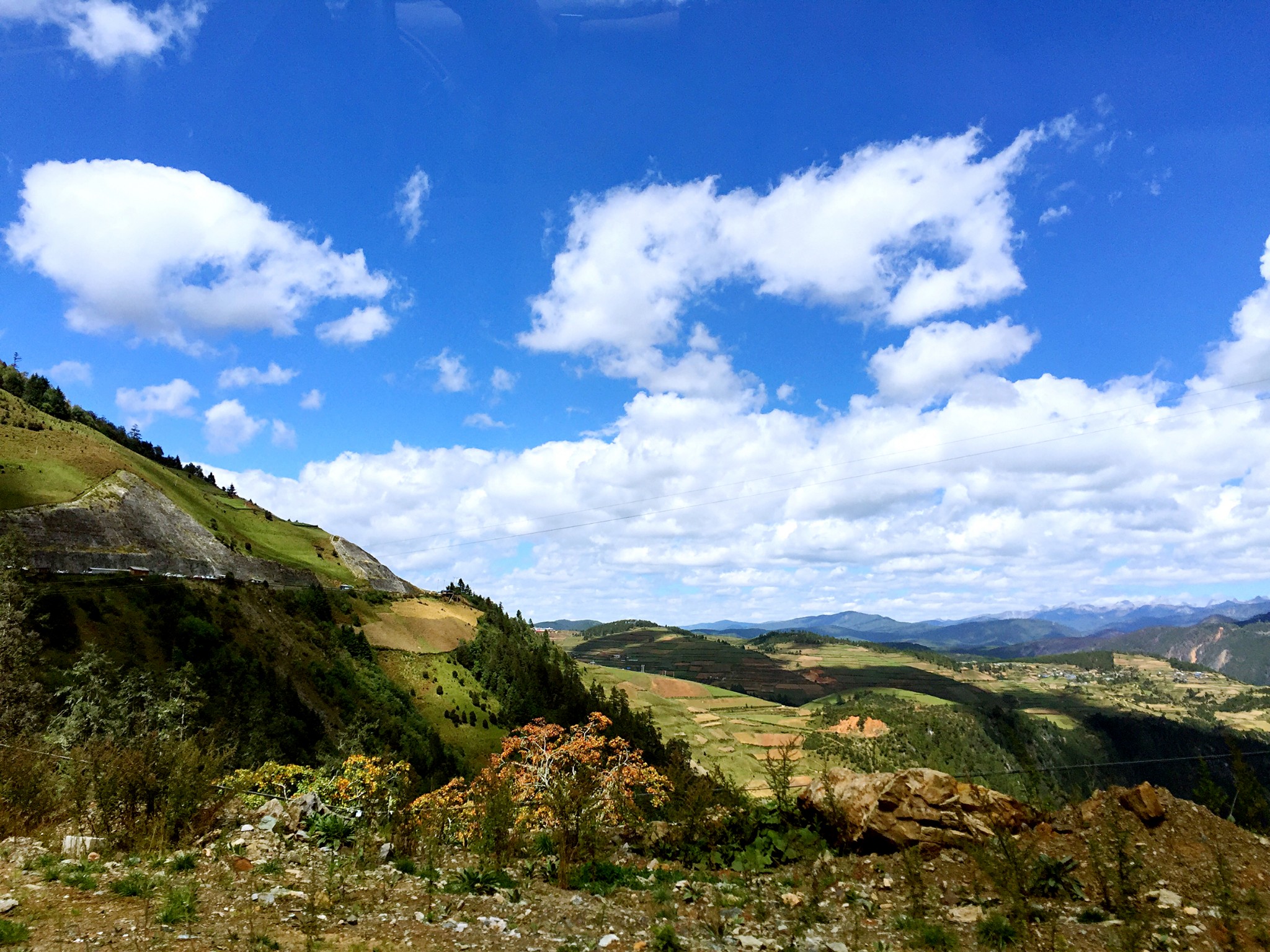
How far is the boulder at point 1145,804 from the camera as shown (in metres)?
13.1

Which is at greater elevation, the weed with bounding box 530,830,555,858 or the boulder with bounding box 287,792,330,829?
the boulder with bounding box 287,792,330,829

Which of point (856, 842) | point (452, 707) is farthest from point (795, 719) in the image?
point (856, 842)

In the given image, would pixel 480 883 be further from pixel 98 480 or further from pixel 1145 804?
pixel 98 480

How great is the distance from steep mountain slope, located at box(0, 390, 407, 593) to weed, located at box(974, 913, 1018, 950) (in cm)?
8243

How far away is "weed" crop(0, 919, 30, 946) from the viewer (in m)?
7.55

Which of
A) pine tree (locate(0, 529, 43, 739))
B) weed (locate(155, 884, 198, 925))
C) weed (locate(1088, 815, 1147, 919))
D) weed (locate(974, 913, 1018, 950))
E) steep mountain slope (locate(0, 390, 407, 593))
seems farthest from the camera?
steep mountain slope (locate(0, 390, 407, 593))

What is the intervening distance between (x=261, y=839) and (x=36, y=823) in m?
4.47

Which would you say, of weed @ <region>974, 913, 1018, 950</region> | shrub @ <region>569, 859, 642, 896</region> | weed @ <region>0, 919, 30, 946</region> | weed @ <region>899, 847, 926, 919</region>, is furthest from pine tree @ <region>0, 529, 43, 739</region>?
weed @ <region>974, 913, 1018, 950</region>

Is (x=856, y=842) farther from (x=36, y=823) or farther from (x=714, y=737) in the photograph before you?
(x=714, y=737)

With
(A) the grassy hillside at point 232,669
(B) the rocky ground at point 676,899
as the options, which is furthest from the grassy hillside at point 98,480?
(B) the rocky ground at point 676,899

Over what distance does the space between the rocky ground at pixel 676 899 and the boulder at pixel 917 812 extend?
40 centimetres

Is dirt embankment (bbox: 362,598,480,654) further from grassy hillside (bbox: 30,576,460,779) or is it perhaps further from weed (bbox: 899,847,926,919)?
weed (bbox: 899,847,926,919)

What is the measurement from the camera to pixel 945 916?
10828 millimetres

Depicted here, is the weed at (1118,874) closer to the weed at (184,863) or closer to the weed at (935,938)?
the weed at (935,938)
